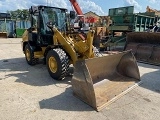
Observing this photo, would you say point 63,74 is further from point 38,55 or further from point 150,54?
point 150,54

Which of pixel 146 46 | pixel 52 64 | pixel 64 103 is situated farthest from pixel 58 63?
pixel 146 46

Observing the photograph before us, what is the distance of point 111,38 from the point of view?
11.0 m

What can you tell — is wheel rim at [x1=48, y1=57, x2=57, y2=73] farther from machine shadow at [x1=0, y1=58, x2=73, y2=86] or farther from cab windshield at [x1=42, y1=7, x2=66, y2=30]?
cab windshield at [x1=42, y1=7, x2=66, y2=30]

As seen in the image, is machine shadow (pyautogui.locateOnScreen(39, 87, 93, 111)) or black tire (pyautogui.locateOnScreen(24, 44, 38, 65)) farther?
black tire (pyautogui.locateOnScreen(24, 44, 38, 65))

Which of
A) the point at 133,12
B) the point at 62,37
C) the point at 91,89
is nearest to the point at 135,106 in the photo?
the point at 91,89

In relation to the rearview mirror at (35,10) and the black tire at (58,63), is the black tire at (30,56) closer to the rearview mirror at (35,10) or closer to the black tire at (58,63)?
the rearview mirror at (35,10)

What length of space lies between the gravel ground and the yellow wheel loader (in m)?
0.24

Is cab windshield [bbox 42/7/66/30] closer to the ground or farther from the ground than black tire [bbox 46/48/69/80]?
farther from the ground

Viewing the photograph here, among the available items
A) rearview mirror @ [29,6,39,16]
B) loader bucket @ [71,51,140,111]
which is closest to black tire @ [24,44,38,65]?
rearview mirror @ [29,6,39,16]

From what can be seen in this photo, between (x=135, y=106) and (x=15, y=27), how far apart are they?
1963 centimetres

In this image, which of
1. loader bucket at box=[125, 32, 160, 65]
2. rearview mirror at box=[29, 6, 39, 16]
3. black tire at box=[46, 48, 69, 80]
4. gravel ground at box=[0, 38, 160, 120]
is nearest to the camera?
gravel ground at box=[0, 38, 160, 120]

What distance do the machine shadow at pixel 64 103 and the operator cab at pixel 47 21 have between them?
2.57 meters

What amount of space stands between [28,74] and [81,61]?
2877 mm

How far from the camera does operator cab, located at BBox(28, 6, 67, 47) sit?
6062 millimetres
